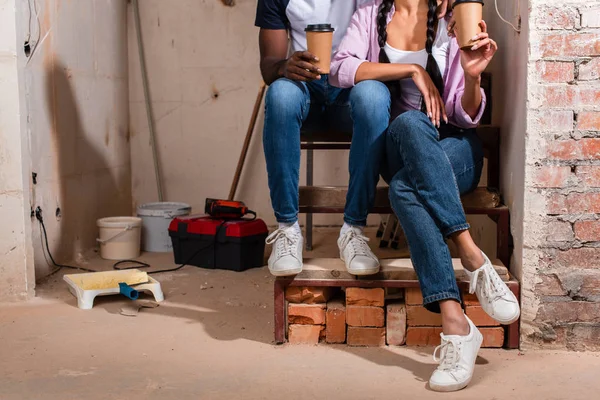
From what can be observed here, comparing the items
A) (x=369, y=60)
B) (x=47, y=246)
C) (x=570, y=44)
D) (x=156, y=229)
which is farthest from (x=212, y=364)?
(x=156, y=229)

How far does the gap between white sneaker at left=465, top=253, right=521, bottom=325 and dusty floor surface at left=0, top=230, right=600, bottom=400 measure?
0.18 meters

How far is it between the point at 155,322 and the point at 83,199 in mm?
1454

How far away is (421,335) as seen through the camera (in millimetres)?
2537

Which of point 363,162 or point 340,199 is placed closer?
point 363,162

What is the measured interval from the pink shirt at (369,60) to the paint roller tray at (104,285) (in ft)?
3.93

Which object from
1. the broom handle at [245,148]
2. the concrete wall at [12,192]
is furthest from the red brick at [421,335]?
the broom handle at [245,148]

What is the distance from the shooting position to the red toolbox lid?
378 cm

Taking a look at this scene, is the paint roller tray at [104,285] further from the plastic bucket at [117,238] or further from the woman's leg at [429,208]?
the woman's leg at [429,208]

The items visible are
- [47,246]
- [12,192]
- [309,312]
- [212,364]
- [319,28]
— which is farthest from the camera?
[47,246]

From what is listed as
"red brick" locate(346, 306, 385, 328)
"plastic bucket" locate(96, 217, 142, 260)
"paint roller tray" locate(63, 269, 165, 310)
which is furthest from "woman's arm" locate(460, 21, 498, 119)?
"plastic bucket" locate(96, 217, 142, 260)

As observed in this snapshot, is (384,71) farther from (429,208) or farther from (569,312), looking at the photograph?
(569,312)

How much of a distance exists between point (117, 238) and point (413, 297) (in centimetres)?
197

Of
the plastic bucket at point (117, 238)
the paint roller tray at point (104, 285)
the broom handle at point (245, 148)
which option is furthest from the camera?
the broom handle at point (245, 148)

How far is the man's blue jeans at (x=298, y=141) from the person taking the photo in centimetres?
239
